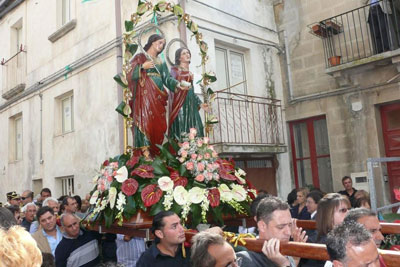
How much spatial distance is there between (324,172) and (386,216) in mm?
3834

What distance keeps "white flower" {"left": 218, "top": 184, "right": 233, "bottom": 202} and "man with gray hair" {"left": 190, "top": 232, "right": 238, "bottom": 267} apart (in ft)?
3.74

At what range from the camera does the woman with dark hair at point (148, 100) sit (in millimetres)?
4039

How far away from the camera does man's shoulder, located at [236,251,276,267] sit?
2117 mm

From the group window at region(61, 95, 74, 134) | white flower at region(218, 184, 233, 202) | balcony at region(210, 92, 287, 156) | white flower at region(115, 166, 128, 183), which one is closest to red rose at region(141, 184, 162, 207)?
white flower at region(115, 166, 128, 183)

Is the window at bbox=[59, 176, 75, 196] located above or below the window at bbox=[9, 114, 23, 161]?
below

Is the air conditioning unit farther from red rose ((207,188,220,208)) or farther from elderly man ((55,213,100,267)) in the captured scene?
elderly man ((55,213,100,267))

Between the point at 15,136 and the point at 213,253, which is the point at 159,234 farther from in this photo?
the point at 15,136

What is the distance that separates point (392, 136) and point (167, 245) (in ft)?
18.6

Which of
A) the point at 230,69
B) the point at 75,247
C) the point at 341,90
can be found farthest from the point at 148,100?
the point at 341,90

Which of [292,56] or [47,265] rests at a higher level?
[292,56]

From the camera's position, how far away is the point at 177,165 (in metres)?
3.52

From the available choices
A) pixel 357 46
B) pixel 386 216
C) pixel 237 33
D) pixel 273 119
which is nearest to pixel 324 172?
pixel 273 119

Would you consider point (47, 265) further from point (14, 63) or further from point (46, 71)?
point (14, 63)

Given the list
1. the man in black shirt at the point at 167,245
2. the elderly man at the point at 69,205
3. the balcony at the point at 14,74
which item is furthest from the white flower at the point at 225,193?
the balcony at the point at 14,74
